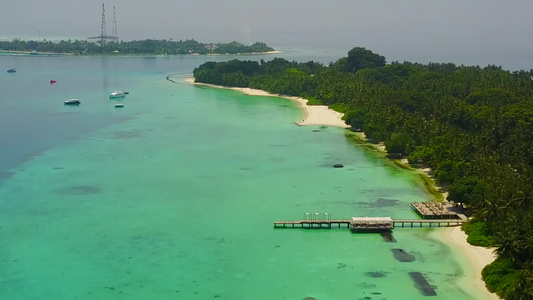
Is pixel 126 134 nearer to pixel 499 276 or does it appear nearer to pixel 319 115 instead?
pixel 319 115

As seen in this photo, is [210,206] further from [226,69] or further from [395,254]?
[226,69]

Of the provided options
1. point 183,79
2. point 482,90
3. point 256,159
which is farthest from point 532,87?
point 183,79

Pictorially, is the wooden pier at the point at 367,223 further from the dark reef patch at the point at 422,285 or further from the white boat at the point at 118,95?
the white boat at the point at 118,95

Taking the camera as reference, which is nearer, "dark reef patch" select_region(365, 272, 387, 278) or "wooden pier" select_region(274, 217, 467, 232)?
"dark reef patch" select_region(365, 272, 387, 278)

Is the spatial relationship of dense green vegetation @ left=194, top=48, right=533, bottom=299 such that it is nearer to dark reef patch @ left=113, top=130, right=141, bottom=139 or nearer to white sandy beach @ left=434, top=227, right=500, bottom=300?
white sandy beach @ left=434, top=227, right=500, bottom=300

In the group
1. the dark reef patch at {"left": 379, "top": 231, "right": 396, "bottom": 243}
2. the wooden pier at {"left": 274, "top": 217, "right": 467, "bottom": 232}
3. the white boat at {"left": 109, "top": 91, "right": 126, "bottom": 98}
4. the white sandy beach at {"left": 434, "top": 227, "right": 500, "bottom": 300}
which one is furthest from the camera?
the white boat at {"left": 109, "top": 91, "right": 126, "bottom": 98}

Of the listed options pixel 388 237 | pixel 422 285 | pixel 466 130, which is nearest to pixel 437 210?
pixel 388 237

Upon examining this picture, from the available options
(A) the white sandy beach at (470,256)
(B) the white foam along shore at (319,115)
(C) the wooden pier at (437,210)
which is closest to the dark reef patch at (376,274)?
(A) the white sandy beach at (470,256)

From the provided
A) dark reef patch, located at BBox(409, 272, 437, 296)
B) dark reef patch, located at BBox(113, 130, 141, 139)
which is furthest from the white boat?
dark reef patch, located at BBox(409, 272, 437, 296)
